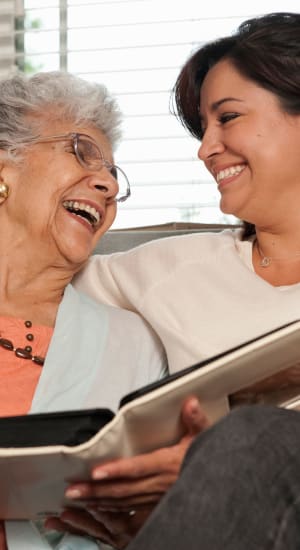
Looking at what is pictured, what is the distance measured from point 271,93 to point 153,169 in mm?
1791

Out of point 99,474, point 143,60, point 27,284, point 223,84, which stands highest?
point 223,84

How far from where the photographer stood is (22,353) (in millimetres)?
1868

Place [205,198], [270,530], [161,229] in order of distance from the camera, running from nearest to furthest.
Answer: [270,530]
[161,229]
[205,198]

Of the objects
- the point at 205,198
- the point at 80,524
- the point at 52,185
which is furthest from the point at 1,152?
the point at 205,198

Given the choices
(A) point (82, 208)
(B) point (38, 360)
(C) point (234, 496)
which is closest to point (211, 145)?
(A) point (82, 208)

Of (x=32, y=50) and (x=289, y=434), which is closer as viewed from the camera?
(x=289, y=434)

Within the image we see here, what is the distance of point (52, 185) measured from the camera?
1.92 metres

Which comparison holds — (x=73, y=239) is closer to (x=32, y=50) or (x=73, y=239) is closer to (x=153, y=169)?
(x=153, y=169)

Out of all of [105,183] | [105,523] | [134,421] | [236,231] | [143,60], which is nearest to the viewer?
[134,421]

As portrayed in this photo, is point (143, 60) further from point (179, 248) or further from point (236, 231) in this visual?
point (179, 248)

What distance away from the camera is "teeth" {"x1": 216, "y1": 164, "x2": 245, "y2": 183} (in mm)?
1991

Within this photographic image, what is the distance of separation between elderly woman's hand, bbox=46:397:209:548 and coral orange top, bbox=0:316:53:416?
374mm

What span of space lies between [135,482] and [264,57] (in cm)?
105

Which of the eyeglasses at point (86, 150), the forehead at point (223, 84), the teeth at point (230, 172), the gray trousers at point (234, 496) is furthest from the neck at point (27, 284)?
the gray trousers at point (234, 496)
